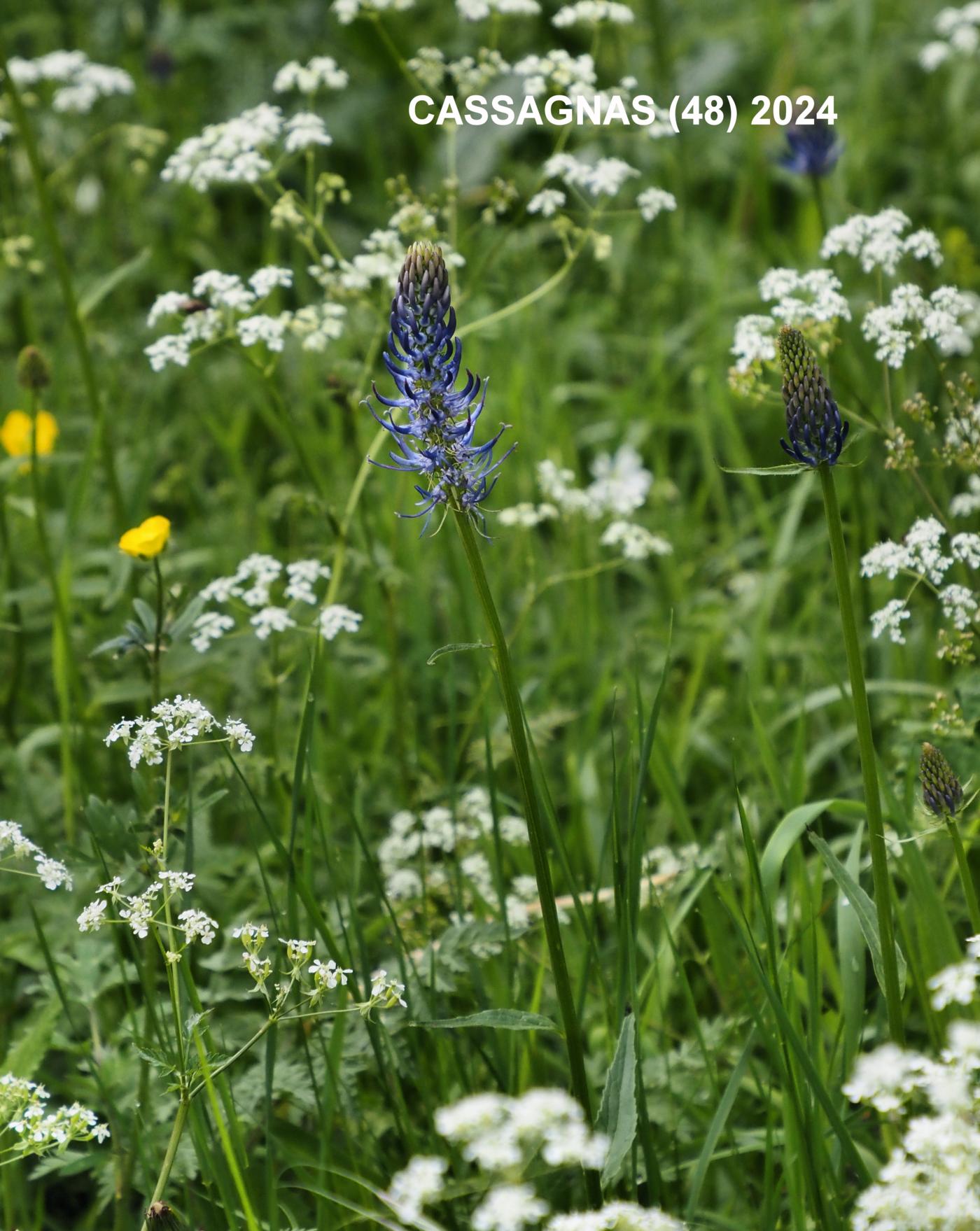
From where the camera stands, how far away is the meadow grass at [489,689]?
1.72 meters

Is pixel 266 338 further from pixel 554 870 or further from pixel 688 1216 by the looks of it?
pixel 688 1216

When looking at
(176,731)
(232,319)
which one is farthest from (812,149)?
(176,731)

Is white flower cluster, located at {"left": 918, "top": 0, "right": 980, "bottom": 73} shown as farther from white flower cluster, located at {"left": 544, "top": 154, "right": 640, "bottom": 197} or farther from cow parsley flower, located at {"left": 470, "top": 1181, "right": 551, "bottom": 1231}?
cow parsley flower, located at {"left": 470, "top": 1181, "right": 551, "bottom": 1231}

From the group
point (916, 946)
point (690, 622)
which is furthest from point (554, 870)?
point (690, 622)

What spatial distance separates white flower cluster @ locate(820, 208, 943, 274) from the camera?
233 centimetres

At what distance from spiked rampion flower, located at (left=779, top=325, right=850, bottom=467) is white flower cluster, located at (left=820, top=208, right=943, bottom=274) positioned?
2.77 ft

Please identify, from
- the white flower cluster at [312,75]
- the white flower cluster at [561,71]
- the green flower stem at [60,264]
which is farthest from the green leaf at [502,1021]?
the white flower cluster at [312,75]

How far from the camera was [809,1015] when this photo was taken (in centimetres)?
184

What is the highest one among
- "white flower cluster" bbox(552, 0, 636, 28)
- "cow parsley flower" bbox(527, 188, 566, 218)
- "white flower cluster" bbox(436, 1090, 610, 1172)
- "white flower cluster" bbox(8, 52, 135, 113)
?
"white flower cluster" bbox(8, 52, 135, 113)

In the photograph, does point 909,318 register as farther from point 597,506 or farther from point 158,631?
point 158,631

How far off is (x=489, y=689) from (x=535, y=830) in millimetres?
822

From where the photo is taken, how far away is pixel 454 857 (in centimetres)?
225

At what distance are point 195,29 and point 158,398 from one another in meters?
1.78

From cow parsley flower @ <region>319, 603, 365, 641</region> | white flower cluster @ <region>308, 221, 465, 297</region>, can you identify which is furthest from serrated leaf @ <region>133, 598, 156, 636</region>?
white flower cluster @ <region>308, 221, 465, 297</region>
